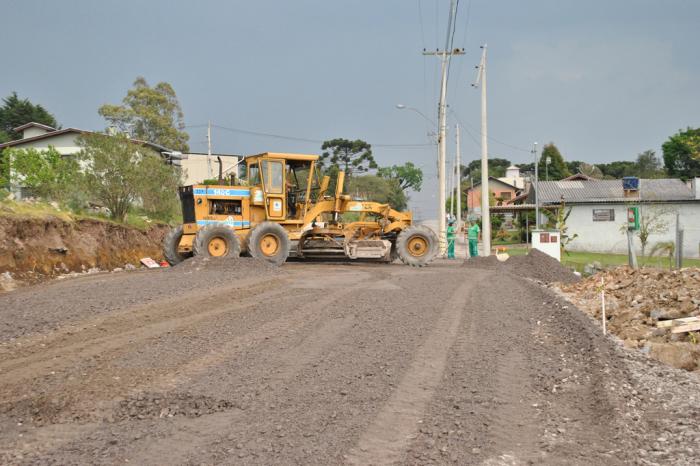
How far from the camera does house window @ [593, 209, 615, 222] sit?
1630 inches

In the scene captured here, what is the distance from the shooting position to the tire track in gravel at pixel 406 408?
4.88 m

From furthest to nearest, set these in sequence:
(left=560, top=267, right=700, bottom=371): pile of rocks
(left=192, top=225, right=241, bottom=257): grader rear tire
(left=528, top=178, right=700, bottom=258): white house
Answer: (left=528, top=178, right=700, bottom=258): white house → (left=192, top=225, right=241, bottom=257): grader rear tire → (left=560, top=267, right=700, bottom=371): pile of rocks

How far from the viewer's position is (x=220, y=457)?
478 centimetres

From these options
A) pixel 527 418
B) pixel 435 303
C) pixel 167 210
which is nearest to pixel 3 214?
pixel 167 210

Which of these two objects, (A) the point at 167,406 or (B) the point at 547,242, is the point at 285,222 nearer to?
(B) the point at 547,242

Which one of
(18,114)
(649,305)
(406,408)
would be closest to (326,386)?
(406,408)

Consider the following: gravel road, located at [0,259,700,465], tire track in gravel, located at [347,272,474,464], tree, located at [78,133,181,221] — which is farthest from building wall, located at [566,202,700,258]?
tire track in gravel, located at [347,272,474,464]

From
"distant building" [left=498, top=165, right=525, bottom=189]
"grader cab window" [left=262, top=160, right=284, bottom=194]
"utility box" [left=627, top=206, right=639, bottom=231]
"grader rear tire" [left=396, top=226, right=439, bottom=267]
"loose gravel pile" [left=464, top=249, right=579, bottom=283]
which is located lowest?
"loose gravel pile" [left=464, top=249, right=579, bottom=283]

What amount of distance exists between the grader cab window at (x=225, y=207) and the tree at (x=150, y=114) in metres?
34.0

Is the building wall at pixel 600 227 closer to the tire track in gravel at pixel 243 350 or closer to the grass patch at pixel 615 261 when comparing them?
the grass patch at pixel 615 261

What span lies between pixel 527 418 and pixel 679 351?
3.57 m

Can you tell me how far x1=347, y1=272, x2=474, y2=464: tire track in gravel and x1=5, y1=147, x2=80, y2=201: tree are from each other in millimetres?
18945

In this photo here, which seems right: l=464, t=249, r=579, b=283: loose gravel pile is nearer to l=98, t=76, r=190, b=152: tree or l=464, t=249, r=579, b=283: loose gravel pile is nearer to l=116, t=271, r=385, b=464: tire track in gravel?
l=116, t=271, r=385, b=464: tire track in gravel

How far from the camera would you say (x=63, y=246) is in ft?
64.6
